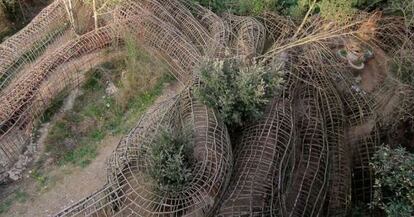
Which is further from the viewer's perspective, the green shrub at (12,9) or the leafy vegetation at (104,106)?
the green shrub at (12,9)

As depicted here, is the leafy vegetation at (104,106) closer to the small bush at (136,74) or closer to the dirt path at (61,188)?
the small bush at (136,74)

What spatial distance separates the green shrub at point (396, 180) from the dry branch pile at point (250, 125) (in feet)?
2.99

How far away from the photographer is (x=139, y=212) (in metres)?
7.49

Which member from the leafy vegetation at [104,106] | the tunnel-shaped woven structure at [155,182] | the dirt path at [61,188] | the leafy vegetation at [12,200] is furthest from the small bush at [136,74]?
the leafy vegetation at [12,200]

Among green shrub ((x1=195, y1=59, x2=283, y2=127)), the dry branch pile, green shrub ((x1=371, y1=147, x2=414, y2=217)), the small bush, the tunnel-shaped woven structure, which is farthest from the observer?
the small bush

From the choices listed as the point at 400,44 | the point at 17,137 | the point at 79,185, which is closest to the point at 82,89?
the point at 17,137

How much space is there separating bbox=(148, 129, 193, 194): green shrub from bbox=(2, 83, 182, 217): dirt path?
6.03 ft

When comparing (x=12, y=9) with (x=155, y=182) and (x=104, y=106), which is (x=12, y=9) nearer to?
(x=104, y=106)

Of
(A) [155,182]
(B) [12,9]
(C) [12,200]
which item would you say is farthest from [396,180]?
(B) [12,9]

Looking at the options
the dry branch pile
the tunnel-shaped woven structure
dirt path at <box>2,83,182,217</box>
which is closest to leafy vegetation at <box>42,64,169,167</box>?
dirt path at <box>2,83,182,217</box>

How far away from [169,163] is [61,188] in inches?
105

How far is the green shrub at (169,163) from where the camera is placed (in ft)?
24.0

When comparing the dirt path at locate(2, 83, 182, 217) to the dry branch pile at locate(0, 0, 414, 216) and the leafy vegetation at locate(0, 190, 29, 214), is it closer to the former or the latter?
the leafy vegetation at locate(0, 190, 29, 214)

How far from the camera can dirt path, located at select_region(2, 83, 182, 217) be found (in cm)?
845
